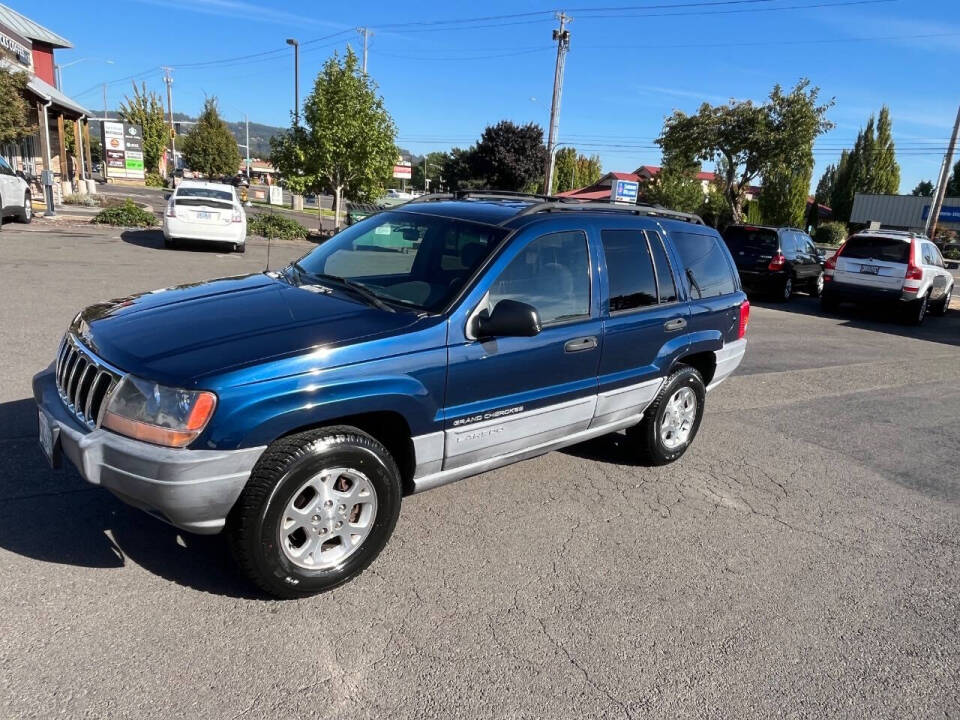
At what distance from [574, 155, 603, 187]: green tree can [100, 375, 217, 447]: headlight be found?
7332 cm

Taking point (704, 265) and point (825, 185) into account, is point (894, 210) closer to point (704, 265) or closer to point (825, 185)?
point (825, 185)

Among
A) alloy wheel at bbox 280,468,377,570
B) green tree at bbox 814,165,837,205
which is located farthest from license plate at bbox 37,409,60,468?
green tree at bbox 814,165,837,205

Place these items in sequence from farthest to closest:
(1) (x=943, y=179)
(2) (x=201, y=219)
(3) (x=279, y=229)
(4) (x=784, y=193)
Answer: (4) (x=784, y=193) → (1) (x=943, y=179) → (3) (x=279, y=229) → (2) (x=201, y=219)

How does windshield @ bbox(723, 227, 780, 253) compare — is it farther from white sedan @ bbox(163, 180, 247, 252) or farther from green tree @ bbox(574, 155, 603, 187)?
green tree @ bbox(574, 155, 603, 187)

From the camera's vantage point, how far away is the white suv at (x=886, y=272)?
→ 13.5 meters

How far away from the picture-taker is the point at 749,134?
2684 centimetres

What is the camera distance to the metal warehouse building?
157ft

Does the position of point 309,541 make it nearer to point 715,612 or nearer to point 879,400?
point 715,612

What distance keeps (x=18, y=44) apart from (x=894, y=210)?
174ft

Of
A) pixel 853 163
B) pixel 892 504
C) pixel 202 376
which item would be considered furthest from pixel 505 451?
pixel 853 163

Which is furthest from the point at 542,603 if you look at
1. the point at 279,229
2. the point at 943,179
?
the point at 943,179

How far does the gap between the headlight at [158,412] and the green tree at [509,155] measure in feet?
167

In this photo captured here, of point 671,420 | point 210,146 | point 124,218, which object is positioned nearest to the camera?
point 671,420

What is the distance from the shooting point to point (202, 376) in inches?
111
